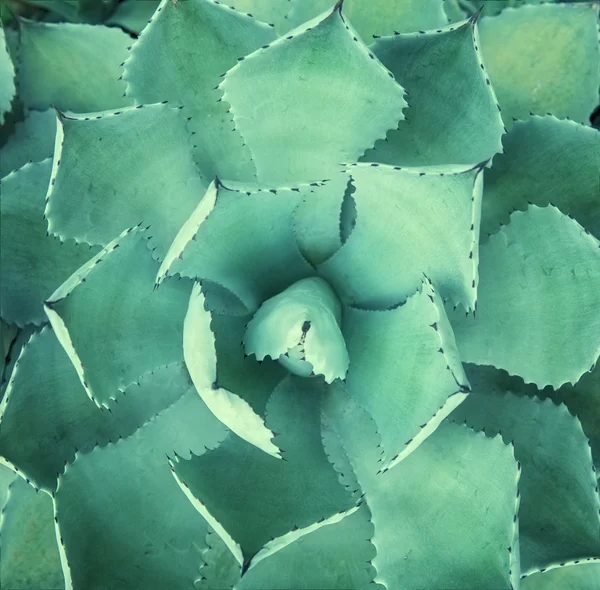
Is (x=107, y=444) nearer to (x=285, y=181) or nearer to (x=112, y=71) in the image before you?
(x=285, y=181)

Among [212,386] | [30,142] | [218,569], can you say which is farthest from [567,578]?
[30,142]

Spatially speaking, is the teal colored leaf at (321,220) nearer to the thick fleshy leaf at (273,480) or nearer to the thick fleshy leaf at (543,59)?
the thick fleshy leaf at (273,480)

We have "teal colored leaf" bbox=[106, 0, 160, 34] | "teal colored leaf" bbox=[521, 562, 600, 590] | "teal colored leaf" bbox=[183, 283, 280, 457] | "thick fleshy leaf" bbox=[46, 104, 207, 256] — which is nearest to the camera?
"teal colored leaf" bbox=[183, 283, 280, 457]

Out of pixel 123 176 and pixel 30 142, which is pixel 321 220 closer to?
pixel 123 176

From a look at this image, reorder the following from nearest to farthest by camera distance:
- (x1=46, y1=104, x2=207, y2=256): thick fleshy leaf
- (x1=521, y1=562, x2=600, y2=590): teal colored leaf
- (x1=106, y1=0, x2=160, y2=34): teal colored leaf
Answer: (x1=46, y1=104, x2=207, y2=256): thick fleshy leaf
(x1=521, y1=562, x2=600, y2=590): teal colored leaf
(x1=106, y1=0, x2=160, y2=34): teal colored leaf

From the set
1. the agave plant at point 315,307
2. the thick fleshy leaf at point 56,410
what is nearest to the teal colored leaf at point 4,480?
the agave plant at point 315,307

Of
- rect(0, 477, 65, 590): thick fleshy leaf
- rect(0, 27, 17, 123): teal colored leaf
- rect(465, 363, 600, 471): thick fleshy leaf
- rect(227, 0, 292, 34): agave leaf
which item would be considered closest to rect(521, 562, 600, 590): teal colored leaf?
rect(465, 363, 600, 471): thick fleshy leaf

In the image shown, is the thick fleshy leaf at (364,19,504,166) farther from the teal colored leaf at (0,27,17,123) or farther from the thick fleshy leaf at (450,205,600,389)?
the teal colored leaf at (0,27,17,123)
